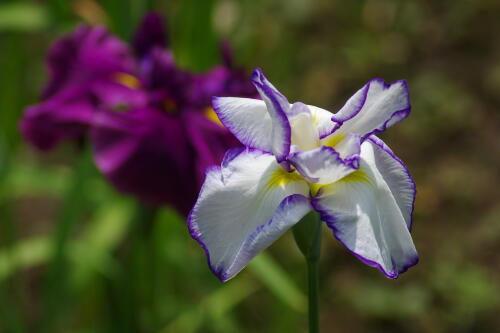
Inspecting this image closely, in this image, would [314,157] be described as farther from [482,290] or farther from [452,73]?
[452,73]

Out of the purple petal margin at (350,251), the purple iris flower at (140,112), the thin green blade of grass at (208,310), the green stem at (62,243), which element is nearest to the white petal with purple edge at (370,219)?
the purple petal margin at (350,251)

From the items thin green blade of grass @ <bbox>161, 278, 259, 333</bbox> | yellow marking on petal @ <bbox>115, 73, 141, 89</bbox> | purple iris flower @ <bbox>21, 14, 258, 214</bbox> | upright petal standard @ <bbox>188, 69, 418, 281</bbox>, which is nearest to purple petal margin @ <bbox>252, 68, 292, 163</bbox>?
upright petal standard @ <bbox>188, 69, 418, 281</bbox>

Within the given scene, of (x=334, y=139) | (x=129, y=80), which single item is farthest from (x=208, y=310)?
(x=334, y=139)

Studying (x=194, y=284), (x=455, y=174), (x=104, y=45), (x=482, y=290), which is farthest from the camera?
(x=455, y=174)

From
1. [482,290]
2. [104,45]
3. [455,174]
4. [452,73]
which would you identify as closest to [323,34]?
[452,73]

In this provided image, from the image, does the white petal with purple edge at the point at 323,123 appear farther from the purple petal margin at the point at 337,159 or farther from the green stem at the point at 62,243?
the green stem at the point at 62,243

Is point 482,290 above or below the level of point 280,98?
below
